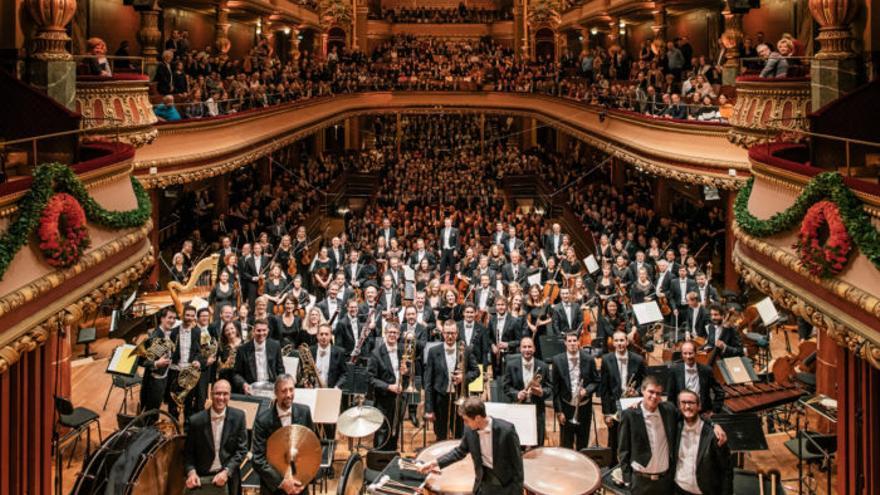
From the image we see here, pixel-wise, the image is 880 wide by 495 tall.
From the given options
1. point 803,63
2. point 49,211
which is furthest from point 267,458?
point 803,63

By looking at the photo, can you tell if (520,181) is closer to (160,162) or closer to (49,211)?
(160,162)

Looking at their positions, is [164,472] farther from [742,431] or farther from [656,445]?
[742,431]

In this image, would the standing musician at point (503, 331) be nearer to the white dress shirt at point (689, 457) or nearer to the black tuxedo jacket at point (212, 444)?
the white dress shirt at point (689, 457)

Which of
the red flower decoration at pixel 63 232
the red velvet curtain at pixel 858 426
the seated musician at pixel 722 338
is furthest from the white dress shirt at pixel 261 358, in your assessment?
the red velvet curtain at pixel 858 426

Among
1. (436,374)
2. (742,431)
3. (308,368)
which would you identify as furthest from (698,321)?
(308,368)

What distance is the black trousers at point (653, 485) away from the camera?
6.12 metres

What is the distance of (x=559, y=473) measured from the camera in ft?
18.9

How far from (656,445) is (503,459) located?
1338 millimetres

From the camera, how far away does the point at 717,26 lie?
20938mm

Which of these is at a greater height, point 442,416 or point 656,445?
point 656,445

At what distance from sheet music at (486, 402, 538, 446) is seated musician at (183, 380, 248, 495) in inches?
81.9

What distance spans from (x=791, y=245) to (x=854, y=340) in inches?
56.9

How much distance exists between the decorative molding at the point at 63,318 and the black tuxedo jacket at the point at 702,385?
5.39m

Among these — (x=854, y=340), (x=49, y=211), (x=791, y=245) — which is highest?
(x=49, y=211)
